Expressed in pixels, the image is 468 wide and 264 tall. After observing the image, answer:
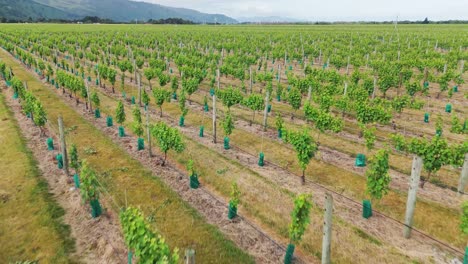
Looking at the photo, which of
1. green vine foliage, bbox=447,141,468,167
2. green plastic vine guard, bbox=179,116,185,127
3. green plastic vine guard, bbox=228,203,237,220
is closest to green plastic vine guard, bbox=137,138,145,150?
green plastic vine guard, bbox=179,116,185,127

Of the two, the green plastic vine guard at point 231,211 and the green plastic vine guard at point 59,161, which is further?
the green plastic vine guard at point 59,161

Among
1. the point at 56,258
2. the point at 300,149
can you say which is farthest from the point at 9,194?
the point at 300,149

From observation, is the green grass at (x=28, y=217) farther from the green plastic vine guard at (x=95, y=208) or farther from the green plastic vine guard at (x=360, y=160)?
the green plastic vine guard at (x=360, y=160)

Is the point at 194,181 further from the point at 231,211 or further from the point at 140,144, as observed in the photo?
the point at 140,144

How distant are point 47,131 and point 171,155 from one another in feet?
31.3

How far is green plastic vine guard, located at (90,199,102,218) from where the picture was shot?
486 inches

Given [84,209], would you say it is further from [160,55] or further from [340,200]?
[160,55]

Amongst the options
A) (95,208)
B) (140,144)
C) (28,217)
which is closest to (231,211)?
(95,208)

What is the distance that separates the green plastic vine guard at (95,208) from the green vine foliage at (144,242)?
4354 millimetres

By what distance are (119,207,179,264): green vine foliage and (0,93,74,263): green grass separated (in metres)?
3.61

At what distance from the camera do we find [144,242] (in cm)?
784

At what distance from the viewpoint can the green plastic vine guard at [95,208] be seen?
12.3 metres

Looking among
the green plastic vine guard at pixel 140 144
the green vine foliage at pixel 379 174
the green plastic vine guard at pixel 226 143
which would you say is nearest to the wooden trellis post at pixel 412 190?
the green vine foliage at pixel 379 174

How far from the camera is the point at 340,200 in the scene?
45.9ft
